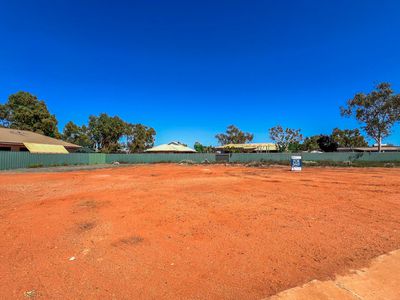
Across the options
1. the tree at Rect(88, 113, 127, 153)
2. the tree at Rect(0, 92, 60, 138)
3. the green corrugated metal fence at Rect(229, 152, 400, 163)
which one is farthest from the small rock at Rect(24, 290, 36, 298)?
the tree at Rect(88, 113, 127, 153)

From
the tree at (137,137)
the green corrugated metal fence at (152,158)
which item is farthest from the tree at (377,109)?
the tree at (137,137)

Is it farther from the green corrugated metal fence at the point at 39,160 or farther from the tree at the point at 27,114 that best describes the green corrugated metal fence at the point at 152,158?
the tree at the point at 27,114

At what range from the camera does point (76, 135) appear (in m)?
53.7

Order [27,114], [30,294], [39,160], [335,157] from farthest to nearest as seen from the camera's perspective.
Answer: [27,114]
[335,157]
[39,160]
[30,294]

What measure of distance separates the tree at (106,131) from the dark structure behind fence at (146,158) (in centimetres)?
1612

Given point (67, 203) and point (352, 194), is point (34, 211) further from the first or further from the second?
point (352, 194)


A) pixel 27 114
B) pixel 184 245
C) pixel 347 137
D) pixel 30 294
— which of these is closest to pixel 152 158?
pixel 27 114

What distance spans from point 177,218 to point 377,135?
133 ft

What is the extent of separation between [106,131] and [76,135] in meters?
6.94

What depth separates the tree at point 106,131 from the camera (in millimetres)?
52156

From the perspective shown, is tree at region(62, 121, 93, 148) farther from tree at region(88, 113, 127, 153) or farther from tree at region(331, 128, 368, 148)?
tree at region(331, 128, 368, 148)

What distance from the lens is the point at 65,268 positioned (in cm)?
360

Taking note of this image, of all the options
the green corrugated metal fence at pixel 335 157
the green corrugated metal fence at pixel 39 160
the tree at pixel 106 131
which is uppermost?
the tree at pixel 106 131

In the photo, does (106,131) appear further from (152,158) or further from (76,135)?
(152,158)
